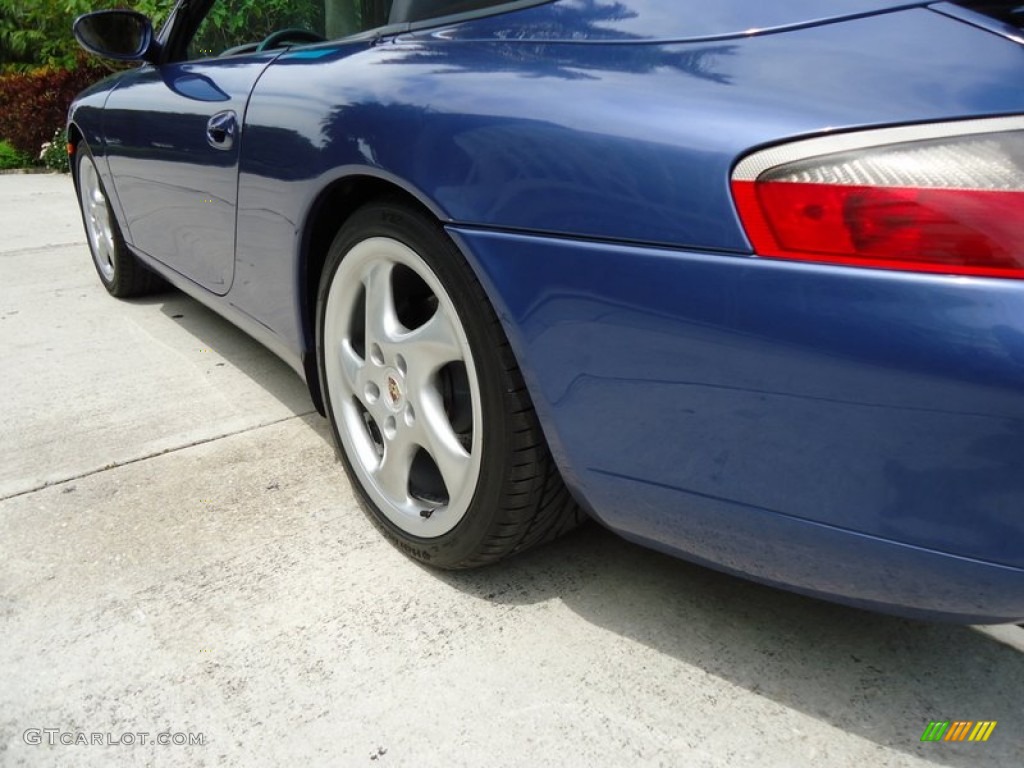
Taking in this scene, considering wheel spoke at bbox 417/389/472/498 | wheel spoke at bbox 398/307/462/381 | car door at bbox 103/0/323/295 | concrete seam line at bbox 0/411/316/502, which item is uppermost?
car door at bbox 103/0/323/295

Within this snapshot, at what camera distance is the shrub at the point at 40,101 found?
11.0m

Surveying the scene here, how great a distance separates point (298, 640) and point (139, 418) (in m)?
1.37

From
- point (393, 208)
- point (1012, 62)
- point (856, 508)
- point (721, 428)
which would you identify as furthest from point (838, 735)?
point (393, 208)

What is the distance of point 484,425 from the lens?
64.7 inches

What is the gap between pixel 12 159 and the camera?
11.2 metres

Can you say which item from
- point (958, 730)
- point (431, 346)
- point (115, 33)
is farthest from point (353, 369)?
point (115, 33)

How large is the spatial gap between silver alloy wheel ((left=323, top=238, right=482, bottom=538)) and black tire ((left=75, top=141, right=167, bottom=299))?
2.24 m

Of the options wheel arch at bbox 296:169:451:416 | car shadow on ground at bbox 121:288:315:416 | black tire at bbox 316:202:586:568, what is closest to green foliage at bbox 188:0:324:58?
wheel arch at bbox 296:169:451:416

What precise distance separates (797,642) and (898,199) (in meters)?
0.96

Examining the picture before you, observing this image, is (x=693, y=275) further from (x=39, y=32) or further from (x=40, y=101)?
(x=39, y=32)

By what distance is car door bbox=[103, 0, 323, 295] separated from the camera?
236 centimetres

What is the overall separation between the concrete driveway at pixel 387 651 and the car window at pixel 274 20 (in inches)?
46.5

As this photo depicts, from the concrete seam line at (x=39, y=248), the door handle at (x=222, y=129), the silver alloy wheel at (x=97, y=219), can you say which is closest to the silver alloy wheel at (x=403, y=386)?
the door handle at (x=222, y=129)

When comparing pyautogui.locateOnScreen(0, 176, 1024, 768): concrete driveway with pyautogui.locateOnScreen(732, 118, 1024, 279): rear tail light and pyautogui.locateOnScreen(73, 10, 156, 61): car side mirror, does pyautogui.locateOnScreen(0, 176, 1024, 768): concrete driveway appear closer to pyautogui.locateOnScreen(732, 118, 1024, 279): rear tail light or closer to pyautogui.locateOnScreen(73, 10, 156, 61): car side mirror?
pyautogui.locateOnScreen(732, 118, 1024, 279): rear tail light
